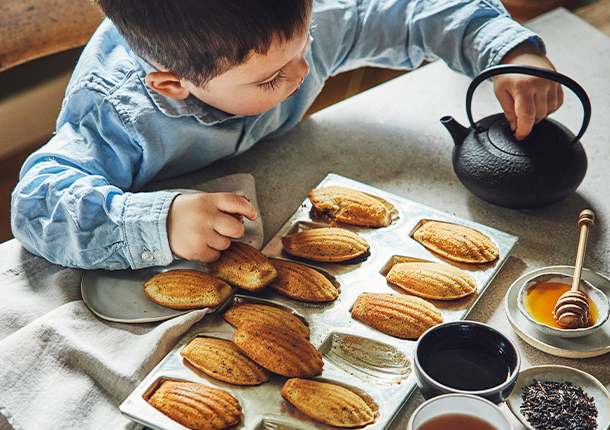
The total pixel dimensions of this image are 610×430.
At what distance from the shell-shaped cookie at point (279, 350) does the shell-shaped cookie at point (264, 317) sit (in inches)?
0.5

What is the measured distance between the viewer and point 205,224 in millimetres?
734

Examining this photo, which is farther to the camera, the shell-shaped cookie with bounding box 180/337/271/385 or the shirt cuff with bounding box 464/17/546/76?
the shirt cuff with bounding box 464/17/546/76

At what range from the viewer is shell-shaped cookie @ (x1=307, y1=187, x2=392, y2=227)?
84 centimetres

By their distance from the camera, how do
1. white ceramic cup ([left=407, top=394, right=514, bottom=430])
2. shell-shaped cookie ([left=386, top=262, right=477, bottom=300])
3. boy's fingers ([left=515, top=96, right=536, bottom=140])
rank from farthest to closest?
boy's fingers ([left=515, top=96, right=536, bottom=140]) < shell-shaped cookie ([left=386, top=262, right=477, bottom=300]) < white ceramic cup ([left=407, top=394, right=514, bottom=430])

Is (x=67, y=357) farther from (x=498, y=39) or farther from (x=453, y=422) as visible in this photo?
(x=498, y=39)

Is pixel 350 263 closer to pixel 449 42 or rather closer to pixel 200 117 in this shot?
pixel 200 117

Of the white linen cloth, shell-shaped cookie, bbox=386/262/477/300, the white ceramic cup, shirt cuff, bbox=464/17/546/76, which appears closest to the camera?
the white ceramic cup

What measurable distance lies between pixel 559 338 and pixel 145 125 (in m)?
0.70

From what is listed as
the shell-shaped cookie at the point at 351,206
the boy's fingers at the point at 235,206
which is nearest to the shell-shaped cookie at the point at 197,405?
the boy's fingers at the point at 235,206

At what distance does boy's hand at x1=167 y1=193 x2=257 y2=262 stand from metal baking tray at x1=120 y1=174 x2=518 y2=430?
3.1 inches

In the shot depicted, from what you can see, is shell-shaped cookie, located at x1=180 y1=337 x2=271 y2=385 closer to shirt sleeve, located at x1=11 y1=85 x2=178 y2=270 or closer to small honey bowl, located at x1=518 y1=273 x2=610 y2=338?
shirt sleeve, located at x1=11 y1=85 x2=178 y2=270

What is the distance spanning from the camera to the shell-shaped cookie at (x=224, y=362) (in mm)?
627

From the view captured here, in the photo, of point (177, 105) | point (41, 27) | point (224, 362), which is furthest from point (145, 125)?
point (41, 27)

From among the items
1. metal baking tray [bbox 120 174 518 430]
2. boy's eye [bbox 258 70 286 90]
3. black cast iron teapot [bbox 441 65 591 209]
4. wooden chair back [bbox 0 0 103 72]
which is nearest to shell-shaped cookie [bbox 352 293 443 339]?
metal baking tray [bbox 120 174 518 430]
